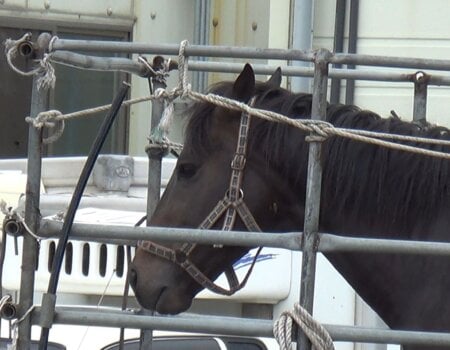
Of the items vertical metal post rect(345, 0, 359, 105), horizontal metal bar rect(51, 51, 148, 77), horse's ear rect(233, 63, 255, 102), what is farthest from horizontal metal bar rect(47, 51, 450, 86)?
vertical metal post rect(345, 0, 359, 105)

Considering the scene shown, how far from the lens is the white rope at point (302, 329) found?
8.37 feet

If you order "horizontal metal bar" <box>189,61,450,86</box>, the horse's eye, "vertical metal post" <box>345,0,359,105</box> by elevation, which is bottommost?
the horse's eye

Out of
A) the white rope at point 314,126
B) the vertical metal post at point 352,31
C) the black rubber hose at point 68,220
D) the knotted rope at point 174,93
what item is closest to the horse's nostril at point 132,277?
the black rubber hose at point 68,220

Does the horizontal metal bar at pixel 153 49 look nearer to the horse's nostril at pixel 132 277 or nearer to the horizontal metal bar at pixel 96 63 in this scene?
the horizontal metal bar at pixel 96 63

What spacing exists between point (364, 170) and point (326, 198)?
0.40 ft

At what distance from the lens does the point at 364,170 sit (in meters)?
2.92

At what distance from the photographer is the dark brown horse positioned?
290cm

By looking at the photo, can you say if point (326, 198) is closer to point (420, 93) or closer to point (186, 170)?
point (186, 170)

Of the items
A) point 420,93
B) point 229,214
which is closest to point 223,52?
point 229,214

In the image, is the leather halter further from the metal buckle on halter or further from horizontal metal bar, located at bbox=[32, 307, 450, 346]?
horizontal metal bar, located at bbox=[32, 307, 450, 346]

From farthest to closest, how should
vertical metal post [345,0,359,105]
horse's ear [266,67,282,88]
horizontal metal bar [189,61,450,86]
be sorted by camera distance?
vertical metal post [345,0,359,105] < horizontal metal bar [189,61,450,86] < horse's ear [266,67,282,88]

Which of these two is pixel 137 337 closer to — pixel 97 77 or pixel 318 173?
pixel 318 173

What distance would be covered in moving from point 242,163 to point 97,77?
5.18 meters

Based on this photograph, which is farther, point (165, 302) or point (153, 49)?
point (165, 302)
